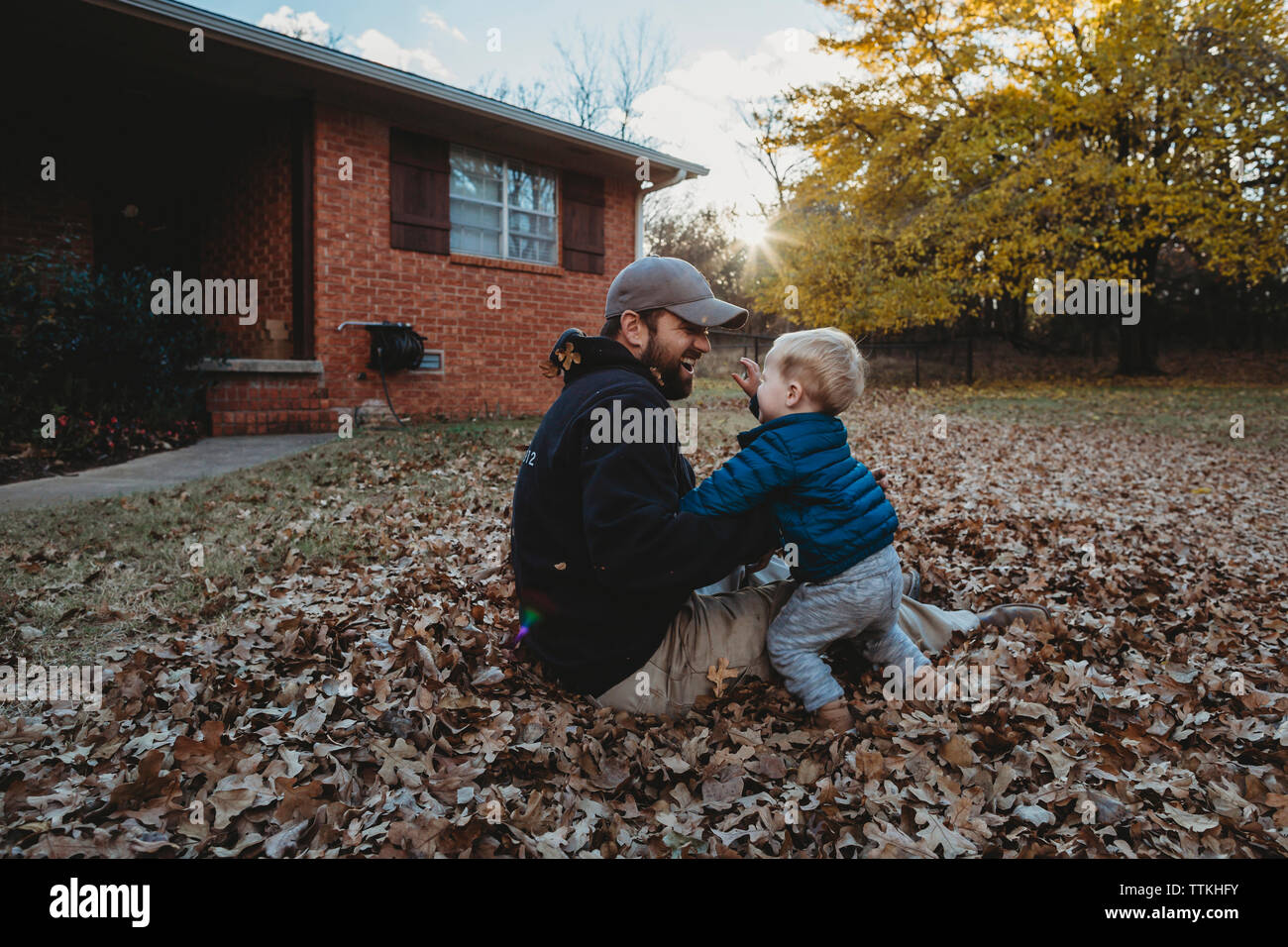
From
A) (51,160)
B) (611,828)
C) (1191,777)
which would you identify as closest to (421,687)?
(611,828)

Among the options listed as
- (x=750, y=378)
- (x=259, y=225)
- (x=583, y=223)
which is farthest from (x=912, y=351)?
(x=750, y=378)

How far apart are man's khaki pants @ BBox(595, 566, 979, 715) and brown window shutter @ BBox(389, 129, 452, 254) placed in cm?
941

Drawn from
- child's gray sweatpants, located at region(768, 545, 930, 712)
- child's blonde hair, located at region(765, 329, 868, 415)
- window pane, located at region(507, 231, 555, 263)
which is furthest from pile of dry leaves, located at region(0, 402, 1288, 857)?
window pane, located at region(507, 231, 555, 263)

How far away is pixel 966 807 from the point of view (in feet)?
7.77

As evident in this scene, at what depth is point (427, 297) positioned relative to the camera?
11.2m

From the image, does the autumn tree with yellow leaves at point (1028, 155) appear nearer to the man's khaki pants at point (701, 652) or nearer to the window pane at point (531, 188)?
the window pane at point (531, 188)

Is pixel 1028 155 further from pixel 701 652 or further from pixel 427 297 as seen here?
pixel 701 652

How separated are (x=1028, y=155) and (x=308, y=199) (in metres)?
16.1

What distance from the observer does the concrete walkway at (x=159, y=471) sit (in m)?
6.22

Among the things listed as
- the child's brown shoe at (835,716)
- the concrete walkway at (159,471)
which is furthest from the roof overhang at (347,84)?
the child's brown shoe at (835,716)

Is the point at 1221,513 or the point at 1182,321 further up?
the point at 1182,321
